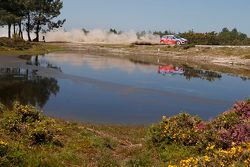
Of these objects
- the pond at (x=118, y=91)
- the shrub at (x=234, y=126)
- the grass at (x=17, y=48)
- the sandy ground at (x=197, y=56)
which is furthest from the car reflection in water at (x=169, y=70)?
the shrub at (x=234, y=126)

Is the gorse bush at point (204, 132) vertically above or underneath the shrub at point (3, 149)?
underneath

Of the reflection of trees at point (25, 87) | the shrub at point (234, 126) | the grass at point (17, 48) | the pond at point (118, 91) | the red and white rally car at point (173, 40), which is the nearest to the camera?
the shrub at point (234, 126)

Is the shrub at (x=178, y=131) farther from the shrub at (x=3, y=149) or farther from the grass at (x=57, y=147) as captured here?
the shrub at (x=3, y=149)

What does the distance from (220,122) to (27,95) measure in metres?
20.9

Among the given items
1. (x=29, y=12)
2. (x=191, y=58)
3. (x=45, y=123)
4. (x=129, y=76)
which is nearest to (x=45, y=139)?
(x=45, y=123)

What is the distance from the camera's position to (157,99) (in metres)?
40.2

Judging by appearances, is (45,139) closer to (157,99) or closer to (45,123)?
(45,123)

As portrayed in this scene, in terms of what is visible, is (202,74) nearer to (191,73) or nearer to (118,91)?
(191,73)

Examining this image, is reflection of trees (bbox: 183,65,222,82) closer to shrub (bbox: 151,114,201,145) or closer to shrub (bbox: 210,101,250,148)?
shrub (bbox: 210,101,250,148)

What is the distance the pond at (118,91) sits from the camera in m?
33.1

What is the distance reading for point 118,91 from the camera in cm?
4350

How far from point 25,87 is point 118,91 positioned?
343 inches

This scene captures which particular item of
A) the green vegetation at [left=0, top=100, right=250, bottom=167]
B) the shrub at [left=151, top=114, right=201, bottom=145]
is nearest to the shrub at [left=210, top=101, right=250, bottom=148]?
the green vegetation at [left=0, top=100, right=250, bottom=167]

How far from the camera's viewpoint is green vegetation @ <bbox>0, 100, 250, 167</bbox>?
1681cm
